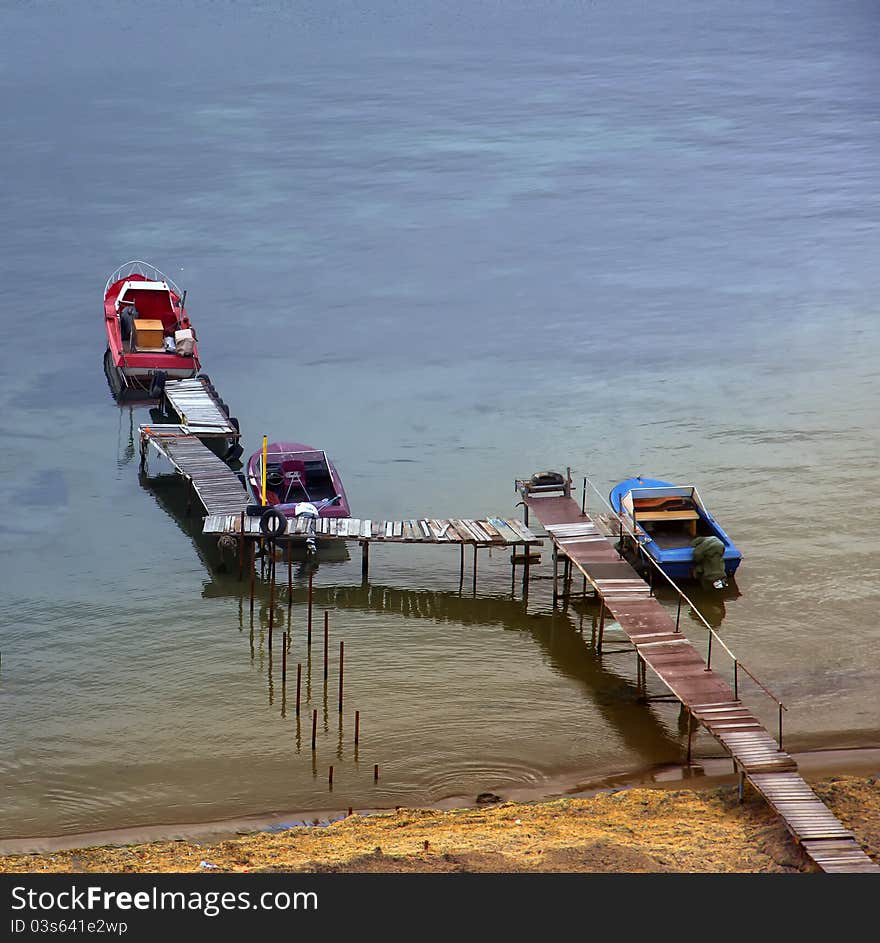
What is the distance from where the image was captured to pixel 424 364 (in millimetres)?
58062

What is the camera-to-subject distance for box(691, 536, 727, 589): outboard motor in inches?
1515

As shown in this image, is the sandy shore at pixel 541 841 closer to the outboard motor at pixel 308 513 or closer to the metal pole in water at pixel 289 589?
the metal pole in water at pixel 289 589

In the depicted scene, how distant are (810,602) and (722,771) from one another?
32.6 ft

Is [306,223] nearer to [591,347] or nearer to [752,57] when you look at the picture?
[591,347]

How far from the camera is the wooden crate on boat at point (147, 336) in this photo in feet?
185

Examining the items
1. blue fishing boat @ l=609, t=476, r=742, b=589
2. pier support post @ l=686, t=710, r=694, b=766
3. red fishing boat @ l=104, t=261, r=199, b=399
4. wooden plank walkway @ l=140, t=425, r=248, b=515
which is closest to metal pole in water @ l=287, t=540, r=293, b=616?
wooden plank walkway @ l=140, t=425, r=248, b=515

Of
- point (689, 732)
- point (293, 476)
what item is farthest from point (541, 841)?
point (293, 476)

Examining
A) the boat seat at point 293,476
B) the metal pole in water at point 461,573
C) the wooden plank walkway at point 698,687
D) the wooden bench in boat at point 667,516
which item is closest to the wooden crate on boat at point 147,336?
the boat seat at point 293,476

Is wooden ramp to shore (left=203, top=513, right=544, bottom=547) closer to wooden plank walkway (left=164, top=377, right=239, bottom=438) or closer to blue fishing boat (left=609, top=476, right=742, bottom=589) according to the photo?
blue fishing boat (left=609, top=476, right=742, bottom=589)

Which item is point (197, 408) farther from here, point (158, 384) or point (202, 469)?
point (202, 469)

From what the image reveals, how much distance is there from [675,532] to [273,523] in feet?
38.4

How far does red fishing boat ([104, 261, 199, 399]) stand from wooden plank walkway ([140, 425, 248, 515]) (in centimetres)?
673
